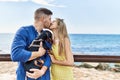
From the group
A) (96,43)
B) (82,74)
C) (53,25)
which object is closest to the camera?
(53,25)

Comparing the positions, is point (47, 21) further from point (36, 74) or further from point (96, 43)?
point (96, 43)

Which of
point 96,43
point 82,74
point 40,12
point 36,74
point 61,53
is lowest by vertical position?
point 96,43

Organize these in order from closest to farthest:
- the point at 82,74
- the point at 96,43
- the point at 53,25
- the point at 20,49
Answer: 1. the point at 20,49
2. the point at 53,25
3. the point at 82,74
4. the point at 96,43

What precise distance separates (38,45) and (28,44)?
0.22 feet

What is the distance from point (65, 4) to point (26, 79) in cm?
2210

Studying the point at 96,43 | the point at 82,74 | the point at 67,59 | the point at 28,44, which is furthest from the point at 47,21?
the point at 96,43

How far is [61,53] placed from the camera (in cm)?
228

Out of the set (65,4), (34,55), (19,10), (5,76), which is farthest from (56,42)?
(65,4)

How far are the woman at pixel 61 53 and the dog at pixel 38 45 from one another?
0.07 metres

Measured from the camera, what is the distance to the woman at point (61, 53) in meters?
2.25

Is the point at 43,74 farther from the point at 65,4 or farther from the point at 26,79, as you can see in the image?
the point at 65,4

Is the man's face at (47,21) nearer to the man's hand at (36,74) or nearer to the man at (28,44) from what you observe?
the man at (28,44)

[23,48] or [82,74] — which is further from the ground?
[23,48]

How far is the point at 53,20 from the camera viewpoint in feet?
7.40
